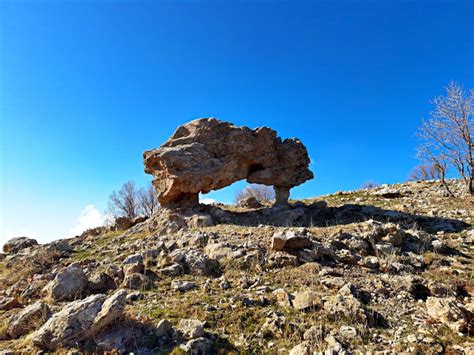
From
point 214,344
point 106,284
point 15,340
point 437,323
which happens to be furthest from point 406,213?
point 15,340

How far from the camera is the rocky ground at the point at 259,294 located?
16.1 feet

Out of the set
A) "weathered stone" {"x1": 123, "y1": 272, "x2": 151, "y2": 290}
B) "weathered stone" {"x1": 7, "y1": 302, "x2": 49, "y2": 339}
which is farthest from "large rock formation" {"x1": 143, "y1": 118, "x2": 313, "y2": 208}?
"weathered stone" {"x1": 7, "y1": 302, "x2": 49, "y2": 339}

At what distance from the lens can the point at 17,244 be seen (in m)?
16.8

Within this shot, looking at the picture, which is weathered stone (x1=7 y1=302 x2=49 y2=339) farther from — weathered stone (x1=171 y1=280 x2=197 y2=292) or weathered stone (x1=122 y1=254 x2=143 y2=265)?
weathered stone (x1=122 y1=254 x2=143 y2=265)

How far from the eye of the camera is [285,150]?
58.5 feet

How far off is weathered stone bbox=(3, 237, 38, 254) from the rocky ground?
4645mm

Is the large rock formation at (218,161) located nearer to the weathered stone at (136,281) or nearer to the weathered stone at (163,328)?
the weathered stone at (136,281)

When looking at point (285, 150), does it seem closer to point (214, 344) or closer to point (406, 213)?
point (406, 213)

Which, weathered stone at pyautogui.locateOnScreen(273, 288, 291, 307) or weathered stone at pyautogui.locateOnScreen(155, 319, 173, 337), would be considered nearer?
weathered stone at pyautogui.locateOnScreen(155, 319, 173, 337)

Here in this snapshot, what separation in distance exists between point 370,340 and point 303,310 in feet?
4.27

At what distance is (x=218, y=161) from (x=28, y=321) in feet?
Answer: 37.0

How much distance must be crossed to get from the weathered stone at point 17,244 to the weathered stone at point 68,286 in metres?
12.1

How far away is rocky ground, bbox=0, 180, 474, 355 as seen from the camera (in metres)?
4.90

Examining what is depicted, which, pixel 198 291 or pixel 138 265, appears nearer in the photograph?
pixel 198 291
